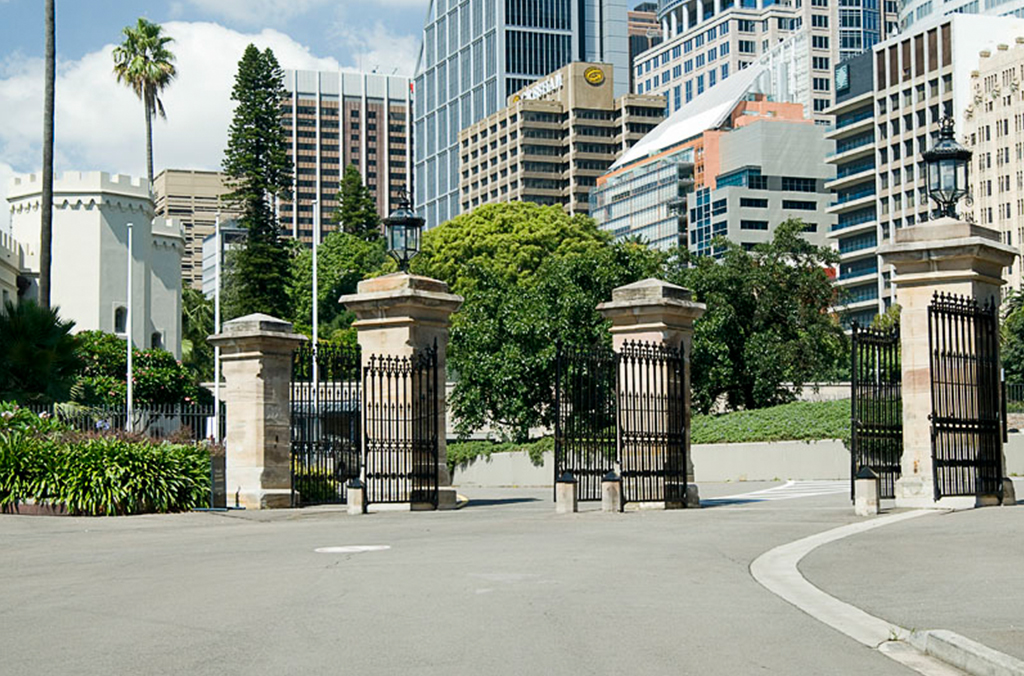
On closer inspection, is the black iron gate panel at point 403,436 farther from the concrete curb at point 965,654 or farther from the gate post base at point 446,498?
the concrete curb at point 965,654

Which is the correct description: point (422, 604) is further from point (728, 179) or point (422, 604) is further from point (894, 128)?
point (728, 179)

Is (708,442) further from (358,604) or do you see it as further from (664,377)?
(358,604)

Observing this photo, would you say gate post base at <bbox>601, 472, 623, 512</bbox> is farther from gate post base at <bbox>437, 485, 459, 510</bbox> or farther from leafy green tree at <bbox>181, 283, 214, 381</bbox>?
leafy green tree at <bbox>181, 283, 214, 381</bbox>

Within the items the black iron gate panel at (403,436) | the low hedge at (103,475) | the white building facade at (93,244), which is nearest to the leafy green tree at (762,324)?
the black iron gate panel at (403,436)

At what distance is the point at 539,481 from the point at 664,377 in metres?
21.6

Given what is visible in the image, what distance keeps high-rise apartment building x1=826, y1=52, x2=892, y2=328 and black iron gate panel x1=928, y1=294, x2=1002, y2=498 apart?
342 ft

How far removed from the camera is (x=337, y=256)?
318ft

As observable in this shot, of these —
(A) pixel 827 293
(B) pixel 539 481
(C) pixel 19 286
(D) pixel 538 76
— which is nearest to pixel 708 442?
(B) pixel 539 481

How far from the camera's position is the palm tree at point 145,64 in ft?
241

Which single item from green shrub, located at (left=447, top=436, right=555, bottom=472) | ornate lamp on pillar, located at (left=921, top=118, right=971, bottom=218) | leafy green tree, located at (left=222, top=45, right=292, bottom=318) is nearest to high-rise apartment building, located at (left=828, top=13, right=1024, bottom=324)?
leafy green tree, located at (left=222, top=45, right=292, bottom=318)

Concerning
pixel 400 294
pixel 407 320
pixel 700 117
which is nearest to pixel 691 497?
pixel 407 320

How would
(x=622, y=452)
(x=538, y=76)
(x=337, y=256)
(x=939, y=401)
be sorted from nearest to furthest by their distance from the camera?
(x=939, y=401) → (x=622, y=452) → (x=337, y=256) → (x=538, y=76)

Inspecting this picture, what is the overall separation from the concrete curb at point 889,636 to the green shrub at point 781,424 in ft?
79.6

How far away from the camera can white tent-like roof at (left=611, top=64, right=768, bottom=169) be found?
15138cm
